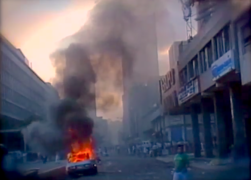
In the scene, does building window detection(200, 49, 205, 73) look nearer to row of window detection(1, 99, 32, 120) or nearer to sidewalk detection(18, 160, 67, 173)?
sidewalk detection(18, 160, 67, 173)

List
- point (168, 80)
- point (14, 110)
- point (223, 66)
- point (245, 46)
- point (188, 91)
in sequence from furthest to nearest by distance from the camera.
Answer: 1. point (168, 80)
2. point (188, 91)
3. point (14, 110)
4. point (223, 66)
5. point (245, 46)

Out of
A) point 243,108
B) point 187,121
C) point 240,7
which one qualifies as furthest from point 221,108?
point 240,7

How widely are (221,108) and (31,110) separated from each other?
1112cm

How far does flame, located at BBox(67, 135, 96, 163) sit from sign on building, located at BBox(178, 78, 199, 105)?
21.9 ft

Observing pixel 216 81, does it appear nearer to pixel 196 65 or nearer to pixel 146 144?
pixel 196 65

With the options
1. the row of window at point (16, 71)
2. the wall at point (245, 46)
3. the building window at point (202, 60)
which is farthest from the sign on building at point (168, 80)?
the wall at point (245, 46)

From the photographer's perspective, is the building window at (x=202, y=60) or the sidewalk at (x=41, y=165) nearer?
the sidewalk at (x=41, y=165)

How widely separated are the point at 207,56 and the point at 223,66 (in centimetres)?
458

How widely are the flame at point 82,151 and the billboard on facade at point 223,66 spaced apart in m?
7.21

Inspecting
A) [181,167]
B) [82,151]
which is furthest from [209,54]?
[181,167]

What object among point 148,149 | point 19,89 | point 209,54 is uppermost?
point 209,54

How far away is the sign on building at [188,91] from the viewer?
28.5 meters

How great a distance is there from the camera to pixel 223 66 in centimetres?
2258

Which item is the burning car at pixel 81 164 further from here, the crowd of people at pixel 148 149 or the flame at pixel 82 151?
the crowd of people at pixel 148 149
